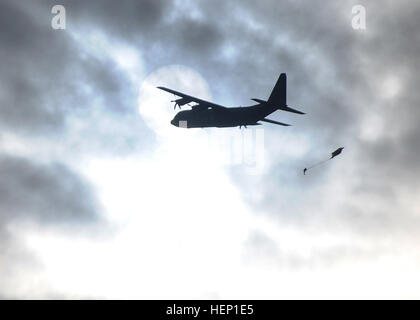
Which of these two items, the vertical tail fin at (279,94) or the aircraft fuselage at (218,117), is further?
the aircraft fuselage at (218,117)

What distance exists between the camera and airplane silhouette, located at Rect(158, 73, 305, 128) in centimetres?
8044

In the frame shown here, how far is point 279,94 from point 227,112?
27.9 feet

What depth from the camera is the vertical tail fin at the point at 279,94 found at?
80.2 metres

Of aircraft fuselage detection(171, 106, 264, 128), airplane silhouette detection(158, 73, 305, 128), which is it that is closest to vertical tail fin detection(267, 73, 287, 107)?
airplane silhouette detection(158, 73, 305, 128)

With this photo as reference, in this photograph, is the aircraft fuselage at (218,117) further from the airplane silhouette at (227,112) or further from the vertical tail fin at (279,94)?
the vertical tail fin at (279,94)

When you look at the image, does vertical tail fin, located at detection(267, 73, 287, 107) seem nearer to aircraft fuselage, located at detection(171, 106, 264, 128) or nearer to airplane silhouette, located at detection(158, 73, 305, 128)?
airplane silhouette, located at detection(158, 73, 305, 128)

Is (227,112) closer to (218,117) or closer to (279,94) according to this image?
(218,117)

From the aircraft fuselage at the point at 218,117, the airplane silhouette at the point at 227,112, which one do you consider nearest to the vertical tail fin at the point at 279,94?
the airplane silhouette at the point at 227,112

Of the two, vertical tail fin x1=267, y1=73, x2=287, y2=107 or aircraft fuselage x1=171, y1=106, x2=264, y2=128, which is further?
aircraft fuselage x1=171, y1=106, x2=264, y2=128

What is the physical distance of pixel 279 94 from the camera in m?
80.6

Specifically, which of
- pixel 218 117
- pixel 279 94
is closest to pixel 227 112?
pixel 218 117
